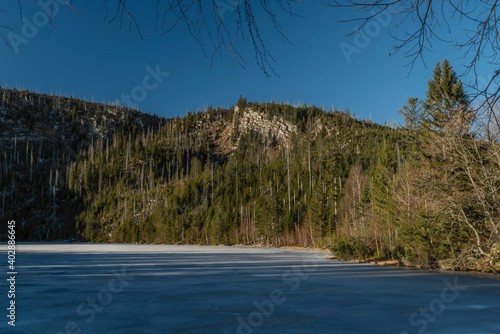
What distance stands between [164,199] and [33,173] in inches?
3056

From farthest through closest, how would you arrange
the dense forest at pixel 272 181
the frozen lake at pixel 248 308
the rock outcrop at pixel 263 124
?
the rock outcrop at pixel 263 124 → the dense forest at pixel 272 181 → the frozen lake at pixel 248 308

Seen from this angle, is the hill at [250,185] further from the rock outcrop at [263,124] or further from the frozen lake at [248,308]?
the frozen lake at [248,308]

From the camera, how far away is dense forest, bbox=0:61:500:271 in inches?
673

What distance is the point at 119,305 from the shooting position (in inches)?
275

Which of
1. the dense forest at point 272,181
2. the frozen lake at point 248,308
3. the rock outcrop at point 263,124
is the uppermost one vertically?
the rock outcrop at point 263,124

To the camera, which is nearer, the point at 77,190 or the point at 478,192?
the point at 478,192

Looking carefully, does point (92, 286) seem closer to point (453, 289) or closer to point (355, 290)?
point (355, 290)

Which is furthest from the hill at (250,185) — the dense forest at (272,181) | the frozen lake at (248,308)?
the frozen lake at (248,308)

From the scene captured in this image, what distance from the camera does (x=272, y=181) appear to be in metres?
100

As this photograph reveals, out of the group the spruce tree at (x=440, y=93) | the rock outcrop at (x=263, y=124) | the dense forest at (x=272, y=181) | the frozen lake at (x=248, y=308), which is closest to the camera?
the frozen lake at (x=248, y=308)

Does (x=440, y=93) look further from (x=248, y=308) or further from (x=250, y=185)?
(x=250, y=185)

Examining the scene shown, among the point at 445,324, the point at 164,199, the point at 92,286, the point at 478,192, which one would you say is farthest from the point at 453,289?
the point at 164,199

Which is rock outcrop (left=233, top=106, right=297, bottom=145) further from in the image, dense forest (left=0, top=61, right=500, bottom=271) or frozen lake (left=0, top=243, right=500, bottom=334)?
frozen lake (left=0, top=243, right=500, bottom=334)

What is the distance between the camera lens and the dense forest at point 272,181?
17094 mm
